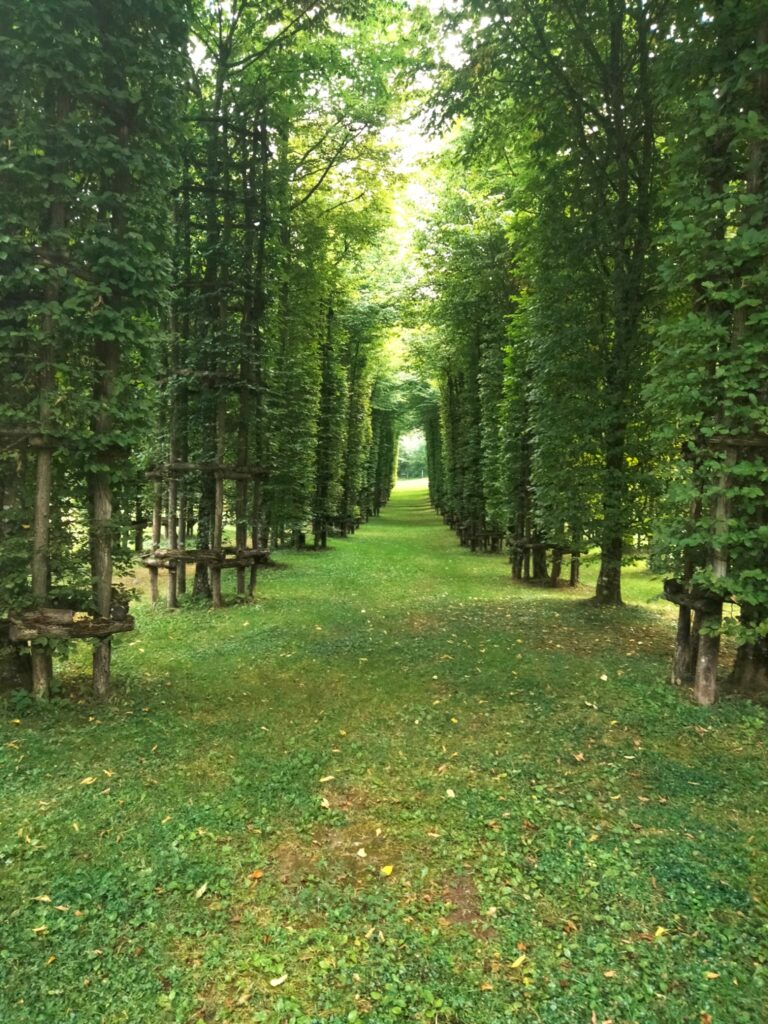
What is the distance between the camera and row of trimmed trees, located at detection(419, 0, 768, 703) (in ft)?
18.3

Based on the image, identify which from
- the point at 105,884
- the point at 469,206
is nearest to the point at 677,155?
the point at 105,884

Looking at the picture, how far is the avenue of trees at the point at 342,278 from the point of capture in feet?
18.1

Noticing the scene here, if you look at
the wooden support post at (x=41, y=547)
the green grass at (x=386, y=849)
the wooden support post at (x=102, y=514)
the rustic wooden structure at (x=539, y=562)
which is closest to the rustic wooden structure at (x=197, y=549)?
the green grass at (x=386, y=849)

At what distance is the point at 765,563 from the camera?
18.9 feet

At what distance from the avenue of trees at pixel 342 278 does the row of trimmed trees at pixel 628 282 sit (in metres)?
0.05

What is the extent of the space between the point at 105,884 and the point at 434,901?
76.4 inches

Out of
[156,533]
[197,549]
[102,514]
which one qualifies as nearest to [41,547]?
[102,514]

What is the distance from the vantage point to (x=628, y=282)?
9.88 metres

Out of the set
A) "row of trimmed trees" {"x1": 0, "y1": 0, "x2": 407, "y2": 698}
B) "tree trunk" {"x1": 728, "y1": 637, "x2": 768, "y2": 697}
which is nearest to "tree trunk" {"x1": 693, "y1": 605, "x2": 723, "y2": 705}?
"tree trunk" {"x1": 728, "y1": 637, "x2": 768, "y2": 697}

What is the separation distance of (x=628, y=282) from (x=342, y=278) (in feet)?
46.2

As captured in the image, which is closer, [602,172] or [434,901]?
[434,901]

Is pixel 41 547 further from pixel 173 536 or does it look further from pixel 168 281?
pixel 173 536

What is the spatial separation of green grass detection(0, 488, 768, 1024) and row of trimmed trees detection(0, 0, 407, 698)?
1795mm

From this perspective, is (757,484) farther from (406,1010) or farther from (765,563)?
(406,1010)
